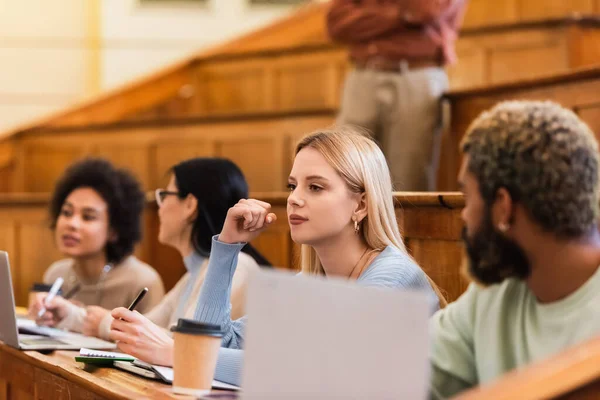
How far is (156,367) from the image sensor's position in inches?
65.0

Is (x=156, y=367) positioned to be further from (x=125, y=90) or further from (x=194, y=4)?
(x=194, y=4)

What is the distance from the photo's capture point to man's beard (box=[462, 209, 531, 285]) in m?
1.18

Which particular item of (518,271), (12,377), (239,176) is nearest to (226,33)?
(239,176)

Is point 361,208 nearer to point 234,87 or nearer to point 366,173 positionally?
point 366,173

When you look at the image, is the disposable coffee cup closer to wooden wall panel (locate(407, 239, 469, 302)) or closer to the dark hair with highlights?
wooden wall panel (locate(407, 239, 469, 302))

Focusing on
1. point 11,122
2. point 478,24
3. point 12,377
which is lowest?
point 12,377

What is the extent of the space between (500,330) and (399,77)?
2.07 m

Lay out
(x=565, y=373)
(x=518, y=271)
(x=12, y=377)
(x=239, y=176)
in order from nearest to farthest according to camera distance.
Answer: (x=565, y=373) → (x=518, y=271) → (x=12, y=377) → (x=239, y=176)

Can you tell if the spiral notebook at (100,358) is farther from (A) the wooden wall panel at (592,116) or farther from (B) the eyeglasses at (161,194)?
(A) the wooden wall panel at (592,116)

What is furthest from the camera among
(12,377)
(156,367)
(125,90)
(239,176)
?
(125,90)

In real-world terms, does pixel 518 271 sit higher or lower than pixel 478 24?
lower

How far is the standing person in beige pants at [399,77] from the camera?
10.5 ft

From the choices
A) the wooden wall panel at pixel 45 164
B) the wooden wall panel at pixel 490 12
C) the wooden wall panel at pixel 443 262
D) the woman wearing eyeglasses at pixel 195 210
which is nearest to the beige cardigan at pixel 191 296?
the woman wearing eyeglasses at pixel 195 210

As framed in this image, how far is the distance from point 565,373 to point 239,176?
1430mm
